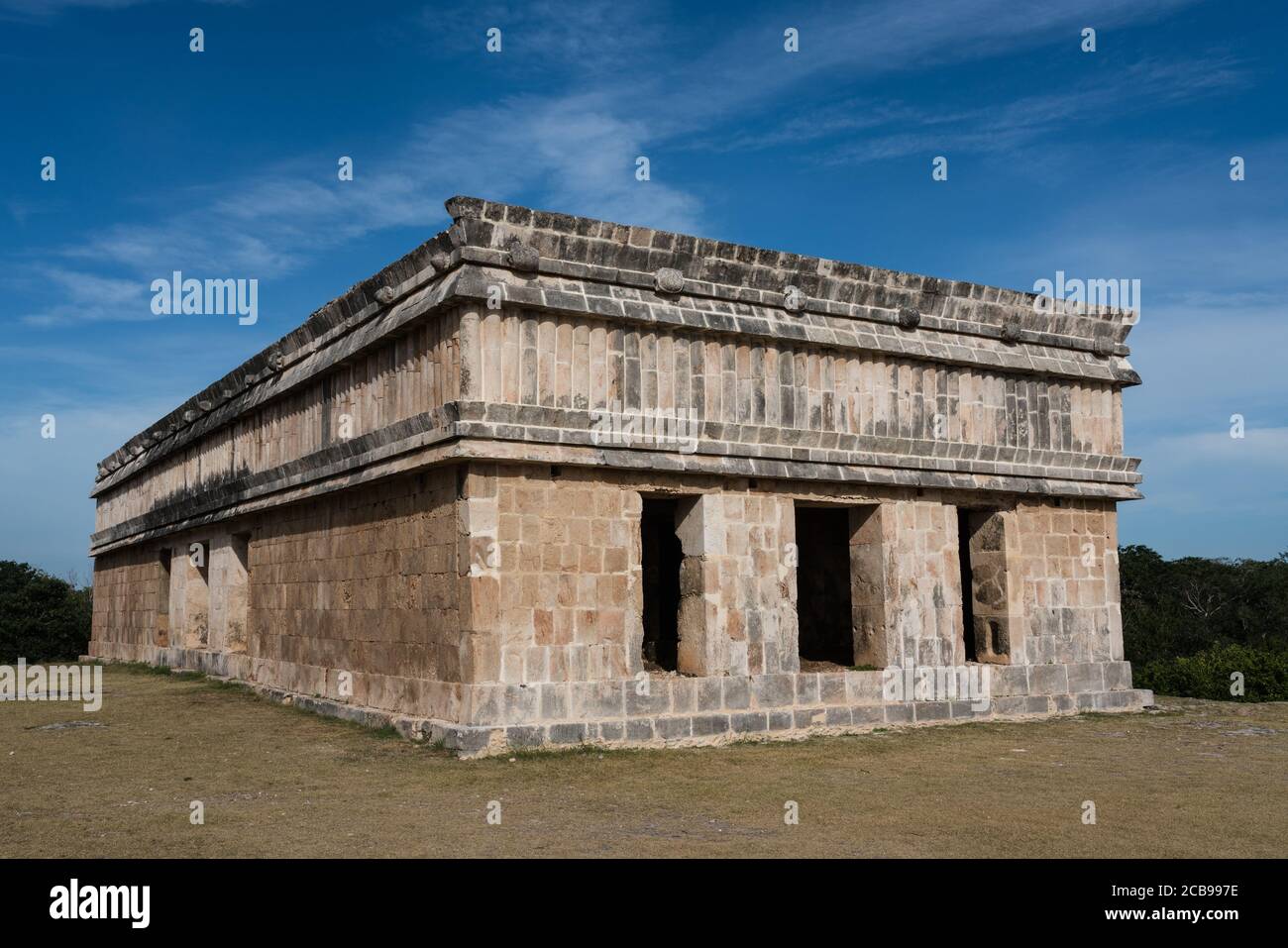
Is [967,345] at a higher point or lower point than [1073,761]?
higher

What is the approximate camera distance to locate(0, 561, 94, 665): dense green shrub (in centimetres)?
2883

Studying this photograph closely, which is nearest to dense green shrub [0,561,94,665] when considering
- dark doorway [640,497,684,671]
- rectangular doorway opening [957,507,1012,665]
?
dark doorway [640,497,684,671]

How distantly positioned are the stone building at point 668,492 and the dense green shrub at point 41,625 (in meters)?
14.9

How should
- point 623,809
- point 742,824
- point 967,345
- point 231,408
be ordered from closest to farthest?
point 742,824
point 623,809
point 967,345
point 231,408

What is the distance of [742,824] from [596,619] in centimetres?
393

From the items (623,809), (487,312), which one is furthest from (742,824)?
(487,312)

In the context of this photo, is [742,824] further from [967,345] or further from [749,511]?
[967,345]

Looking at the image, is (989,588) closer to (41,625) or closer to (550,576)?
(550,576)

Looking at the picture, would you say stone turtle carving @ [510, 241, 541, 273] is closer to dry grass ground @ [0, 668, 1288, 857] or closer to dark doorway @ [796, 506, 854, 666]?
dry grass ground @ [0, 668, 1288, 857]

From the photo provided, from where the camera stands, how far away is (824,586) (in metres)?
16.3

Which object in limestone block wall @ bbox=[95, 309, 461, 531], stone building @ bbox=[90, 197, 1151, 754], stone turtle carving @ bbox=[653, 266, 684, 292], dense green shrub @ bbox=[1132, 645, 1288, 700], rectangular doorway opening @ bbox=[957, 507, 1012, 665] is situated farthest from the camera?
dense green shrub @ bbox=[1132, 645, 1288, 700]

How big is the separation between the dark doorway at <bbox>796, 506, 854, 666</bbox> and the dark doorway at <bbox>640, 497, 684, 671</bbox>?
199cm

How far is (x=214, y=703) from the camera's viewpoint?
49.0 ft

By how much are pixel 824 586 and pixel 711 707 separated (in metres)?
4.96
